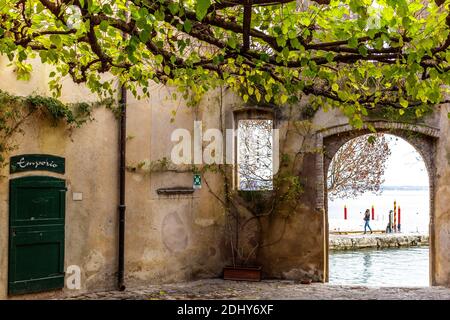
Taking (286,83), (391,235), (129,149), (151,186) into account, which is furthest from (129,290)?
(391,235)

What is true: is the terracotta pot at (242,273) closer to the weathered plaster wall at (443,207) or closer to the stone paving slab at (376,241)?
the weathered plaster wall at (443,207)

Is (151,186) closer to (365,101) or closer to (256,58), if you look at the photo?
(365,101)

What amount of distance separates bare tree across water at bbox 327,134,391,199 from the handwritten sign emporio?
42.9 ft

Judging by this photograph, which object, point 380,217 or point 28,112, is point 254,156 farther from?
point 380,217

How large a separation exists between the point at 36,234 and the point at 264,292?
13.1 ft

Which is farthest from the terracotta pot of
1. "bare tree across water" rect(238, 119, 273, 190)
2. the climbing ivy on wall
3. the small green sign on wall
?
the climbing ivy on wall

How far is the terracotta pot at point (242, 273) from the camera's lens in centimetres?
1015

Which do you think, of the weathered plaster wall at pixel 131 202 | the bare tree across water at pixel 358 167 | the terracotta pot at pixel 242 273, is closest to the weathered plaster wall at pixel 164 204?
the weathered plaster wall at pixel 131 202

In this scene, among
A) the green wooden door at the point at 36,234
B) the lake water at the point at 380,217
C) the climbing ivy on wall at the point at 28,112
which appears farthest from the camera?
the lake water at the point at 380,217

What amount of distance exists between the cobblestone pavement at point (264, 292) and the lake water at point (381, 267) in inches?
97.8

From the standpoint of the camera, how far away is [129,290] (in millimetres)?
9078

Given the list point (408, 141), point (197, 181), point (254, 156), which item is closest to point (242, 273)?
point (197, 181)

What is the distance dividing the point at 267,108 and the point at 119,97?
3.06m

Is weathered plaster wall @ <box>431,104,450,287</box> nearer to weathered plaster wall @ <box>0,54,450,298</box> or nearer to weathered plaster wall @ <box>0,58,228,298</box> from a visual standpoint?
weathered plaster wall @ <box>0,54,450,298</box>
